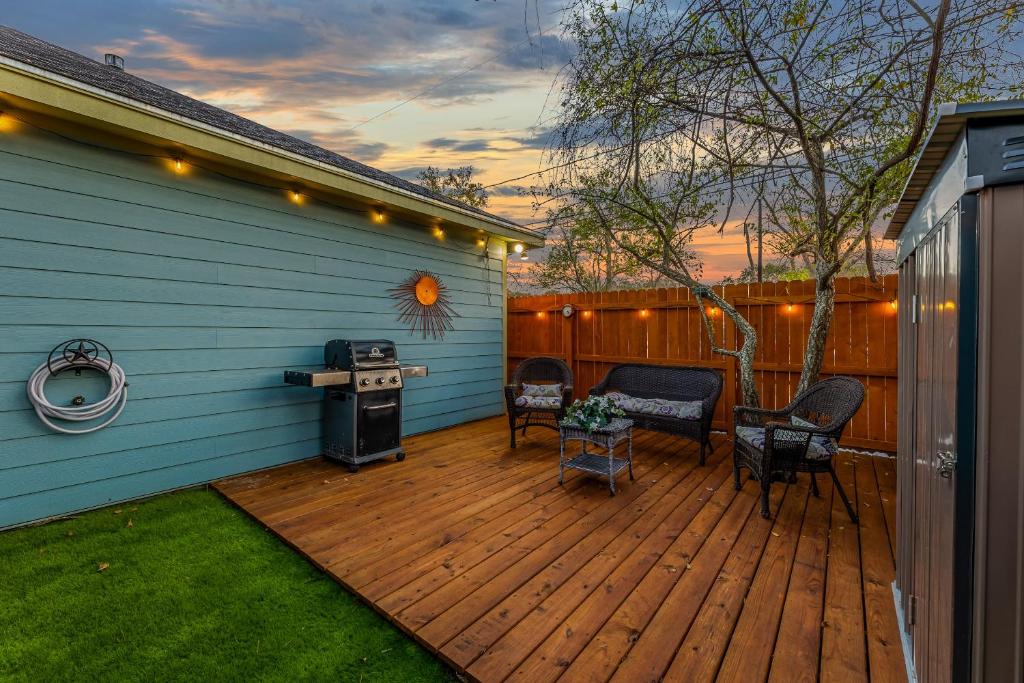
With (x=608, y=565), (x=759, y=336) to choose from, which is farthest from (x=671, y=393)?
(x=608, y=565)

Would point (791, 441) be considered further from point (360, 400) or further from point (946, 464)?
point (360, 400)

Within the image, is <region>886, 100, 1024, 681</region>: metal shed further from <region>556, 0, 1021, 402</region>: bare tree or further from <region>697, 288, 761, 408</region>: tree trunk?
<region>697, 288, 761, 408</region>: tree trunk

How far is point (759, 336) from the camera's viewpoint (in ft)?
16.2

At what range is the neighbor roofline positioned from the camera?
100.0 inches

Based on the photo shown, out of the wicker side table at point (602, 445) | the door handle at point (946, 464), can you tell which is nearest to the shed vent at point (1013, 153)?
the door handle at point (946, 464)

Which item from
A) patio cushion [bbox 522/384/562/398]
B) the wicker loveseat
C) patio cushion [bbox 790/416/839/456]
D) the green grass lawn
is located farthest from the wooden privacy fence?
the green grass lawn

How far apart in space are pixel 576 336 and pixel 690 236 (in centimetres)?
235

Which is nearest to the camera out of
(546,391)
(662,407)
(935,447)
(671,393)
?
(935,447)

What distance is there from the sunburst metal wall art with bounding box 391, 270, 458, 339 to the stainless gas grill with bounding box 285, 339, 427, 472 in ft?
3.46

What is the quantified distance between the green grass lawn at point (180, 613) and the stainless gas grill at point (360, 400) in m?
1.26

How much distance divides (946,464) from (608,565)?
1653 mm

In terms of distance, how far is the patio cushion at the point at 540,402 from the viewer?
4715 mm

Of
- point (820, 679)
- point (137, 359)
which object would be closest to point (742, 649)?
point (820, 679)

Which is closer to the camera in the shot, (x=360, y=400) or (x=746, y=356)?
(x=360, y=400)
